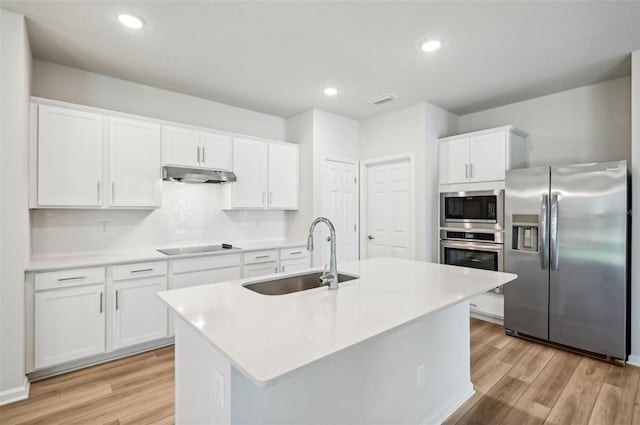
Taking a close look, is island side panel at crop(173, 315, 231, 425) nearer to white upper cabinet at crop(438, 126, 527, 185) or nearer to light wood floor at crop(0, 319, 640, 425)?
light wood floor at crop(0, 319, 640, 425)

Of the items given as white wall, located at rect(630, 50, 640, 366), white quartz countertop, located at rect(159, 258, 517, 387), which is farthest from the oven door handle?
white quartz countertop, located at rect(159, 258, 517, 387)

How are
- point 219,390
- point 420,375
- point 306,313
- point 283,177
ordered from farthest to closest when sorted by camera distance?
point 283,177 < point 420,375 < point 306,313 < point 219,390

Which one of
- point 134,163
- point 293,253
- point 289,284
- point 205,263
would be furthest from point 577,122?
point 134,163

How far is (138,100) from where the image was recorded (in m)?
3.43

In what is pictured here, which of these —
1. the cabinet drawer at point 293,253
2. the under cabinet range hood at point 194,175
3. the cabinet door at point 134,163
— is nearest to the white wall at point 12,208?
the cabinet door at point 134,163

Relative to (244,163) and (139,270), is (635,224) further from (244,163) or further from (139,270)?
(139,270)

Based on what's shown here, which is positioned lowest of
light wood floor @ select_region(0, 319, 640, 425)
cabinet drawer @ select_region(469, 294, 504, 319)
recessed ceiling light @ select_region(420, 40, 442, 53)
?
light wood floor @ select_region(0, 319, 640, 425)

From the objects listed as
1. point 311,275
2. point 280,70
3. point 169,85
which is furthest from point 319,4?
point 169,85

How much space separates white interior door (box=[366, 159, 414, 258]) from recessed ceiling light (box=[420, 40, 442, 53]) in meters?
1.74

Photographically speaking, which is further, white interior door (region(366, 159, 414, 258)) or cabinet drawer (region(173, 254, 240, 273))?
white interior door (region(366, 159, 414, 258))

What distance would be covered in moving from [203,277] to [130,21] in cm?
228

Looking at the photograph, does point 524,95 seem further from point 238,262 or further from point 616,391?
point 238,262

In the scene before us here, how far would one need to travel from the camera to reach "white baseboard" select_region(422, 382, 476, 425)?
1935 millimetres

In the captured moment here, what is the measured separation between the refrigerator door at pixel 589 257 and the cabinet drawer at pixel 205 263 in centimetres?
322
